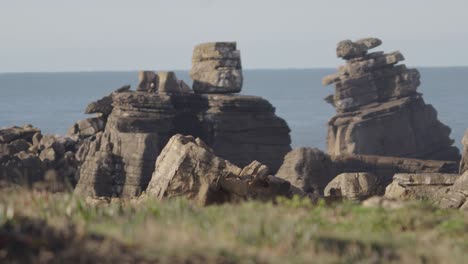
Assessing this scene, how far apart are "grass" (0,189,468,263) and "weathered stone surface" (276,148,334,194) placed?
4847 cm

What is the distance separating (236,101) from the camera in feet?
260

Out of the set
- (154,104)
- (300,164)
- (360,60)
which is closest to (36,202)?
(300,164)

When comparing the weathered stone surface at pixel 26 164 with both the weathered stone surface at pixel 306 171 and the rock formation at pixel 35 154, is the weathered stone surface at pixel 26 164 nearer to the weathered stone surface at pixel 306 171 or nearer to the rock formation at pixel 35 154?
the rock formation at pixel 35 154

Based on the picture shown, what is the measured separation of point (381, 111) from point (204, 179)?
8096 centimetres

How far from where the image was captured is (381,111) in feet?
339

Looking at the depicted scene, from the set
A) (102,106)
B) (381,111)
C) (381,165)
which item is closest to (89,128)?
(102,106)

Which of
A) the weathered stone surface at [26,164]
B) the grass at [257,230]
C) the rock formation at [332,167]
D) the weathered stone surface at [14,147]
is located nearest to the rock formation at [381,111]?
the rock formation at [332,167]

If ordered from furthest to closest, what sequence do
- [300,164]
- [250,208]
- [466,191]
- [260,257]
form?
[300,164], [466,191], [250,208], [260,257]

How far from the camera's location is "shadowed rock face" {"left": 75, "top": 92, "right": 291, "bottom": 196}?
7012 cm

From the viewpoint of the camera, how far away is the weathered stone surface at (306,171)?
6488 cm

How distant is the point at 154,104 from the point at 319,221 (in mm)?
62916

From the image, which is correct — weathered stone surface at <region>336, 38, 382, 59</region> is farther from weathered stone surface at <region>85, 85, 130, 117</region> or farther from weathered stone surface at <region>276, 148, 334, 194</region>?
weathered stone surface at <region>276, 148, 334, 194</region>

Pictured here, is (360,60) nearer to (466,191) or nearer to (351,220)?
(466,191)

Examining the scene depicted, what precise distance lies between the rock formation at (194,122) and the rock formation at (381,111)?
23.3 m
